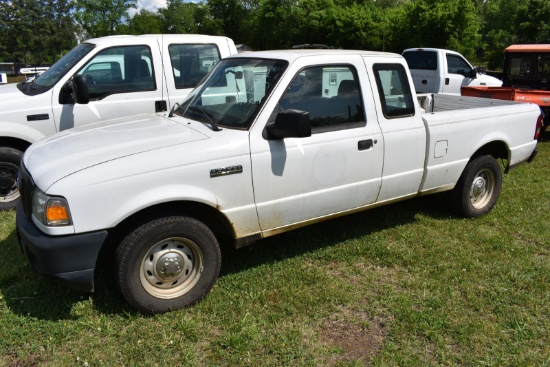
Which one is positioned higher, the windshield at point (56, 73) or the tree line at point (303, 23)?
the tree line at point (303, 23)

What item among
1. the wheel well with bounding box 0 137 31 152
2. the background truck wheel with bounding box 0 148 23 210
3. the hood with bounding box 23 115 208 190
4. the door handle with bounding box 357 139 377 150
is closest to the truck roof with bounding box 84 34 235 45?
the wheel well with bounding box 0 137 31 152

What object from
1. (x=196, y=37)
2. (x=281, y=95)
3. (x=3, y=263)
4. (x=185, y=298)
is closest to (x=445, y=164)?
(x=281, y=95)

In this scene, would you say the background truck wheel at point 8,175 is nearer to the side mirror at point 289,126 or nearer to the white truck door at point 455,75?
the side mirror at point 289,126

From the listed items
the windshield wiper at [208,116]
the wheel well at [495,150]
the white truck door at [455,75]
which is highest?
the windshield wiper at [208,116]

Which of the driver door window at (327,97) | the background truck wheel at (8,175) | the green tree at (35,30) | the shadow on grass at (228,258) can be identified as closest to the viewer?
the shadow on grass at (228,258)

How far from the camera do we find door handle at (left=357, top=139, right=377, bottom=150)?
4.12 meters

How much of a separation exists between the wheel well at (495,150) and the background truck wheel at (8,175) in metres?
5.25

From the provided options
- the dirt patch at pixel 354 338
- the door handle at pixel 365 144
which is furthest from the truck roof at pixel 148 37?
the dirt patch at pixel 354 338

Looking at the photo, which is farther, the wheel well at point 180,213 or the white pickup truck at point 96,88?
the white pickup truck at point 96,88

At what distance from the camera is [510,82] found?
1114 centimetres

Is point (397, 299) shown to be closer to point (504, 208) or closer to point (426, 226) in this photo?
point (426, 226)

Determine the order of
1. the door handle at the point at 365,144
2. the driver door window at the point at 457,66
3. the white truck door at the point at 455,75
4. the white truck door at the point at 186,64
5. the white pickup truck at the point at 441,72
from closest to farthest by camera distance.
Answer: the door handle at the point at 365,144
the white truck door at the point at 186,64
the white pickup truck at the point at 441,72
the white truck door at the point at 455,75
the driver door window at the point at 457,66

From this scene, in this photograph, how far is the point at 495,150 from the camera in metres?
5.59

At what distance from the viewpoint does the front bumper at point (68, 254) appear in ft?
10.0
